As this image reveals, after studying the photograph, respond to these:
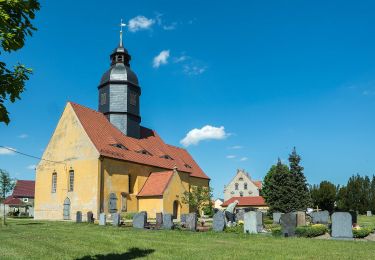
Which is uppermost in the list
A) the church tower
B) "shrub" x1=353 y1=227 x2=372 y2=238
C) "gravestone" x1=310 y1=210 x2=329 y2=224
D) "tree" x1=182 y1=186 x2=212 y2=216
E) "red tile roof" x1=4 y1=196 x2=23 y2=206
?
the church tower

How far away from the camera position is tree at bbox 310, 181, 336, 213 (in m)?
58.1

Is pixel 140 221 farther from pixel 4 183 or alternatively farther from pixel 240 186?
pixel 240 186

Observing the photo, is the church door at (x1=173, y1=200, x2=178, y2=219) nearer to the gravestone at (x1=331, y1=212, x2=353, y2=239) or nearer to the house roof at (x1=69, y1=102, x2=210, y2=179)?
the house roof at (x1=69, y1=102, x2=210, y2=179)

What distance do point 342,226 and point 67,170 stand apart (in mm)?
25241

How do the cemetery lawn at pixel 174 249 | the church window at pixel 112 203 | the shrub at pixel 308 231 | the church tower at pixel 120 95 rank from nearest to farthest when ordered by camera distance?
the cemetery lawn at pixel 174 249 < the shrub at pixel 308 231 < the church window at pixel 112 203 < the church tower at pixel 120 95

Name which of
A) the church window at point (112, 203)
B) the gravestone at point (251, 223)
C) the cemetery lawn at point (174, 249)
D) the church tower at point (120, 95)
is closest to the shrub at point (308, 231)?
the gravestone at point (251, 223)

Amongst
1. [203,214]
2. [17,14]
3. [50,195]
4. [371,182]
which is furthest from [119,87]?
[371,182]

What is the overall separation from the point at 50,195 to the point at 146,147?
10875mm

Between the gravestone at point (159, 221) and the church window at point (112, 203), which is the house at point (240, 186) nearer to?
the church window at point (112, 203)

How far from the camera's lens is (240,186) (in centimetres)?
8069

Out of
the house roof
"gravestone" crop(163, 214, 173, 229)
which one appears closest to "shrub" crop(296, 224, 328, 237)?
"gravestone" crop(163, 214, 173, 229)

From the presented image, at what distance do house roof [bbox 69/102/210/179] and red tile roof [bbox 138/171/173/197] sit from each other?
1.67 meters

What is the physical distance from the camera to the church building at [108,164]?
3356 centimetres

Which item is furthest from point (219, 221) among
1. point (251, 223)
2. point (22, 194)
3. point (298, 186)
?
point (22, 194)
